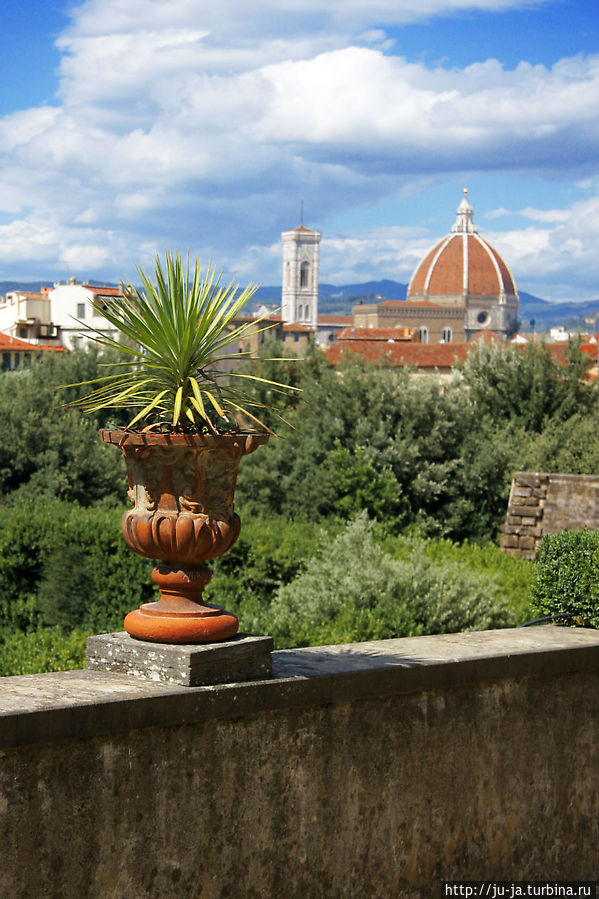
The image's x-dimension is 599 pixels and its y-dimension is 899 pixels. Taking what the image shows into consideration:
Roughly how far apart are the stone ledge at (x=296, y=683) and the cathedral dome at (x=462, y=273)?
16265 cm

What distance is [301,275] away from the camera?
190375 mm

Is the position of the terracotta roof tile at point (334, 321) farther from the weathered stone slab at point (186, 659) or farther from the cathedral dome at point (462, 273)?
the weathered stone slab at point (186, 659)

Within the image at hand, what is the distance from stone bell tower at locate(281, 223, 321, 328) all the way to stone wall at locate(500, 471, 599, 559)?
17516cm

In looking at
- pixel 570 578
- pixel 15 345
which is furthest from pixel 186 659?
pixel 15 345

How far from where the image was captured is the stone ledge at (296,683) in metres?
3.32

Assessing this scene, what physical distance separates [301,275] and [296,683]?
189377 mm

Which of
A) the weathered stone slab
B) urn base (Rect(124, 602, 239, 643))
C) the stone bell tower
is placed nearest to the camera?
the weathered stone slab

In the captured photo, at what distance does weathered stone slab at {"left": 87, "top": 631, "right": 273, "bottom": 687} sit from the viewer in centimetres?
369

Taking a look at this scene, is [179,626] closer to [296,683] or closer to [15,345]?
[296,683]

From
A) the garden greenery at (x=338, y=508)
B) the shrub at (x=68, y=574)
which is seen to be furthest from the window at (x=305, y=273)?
the shrub at (x=68, y=574)

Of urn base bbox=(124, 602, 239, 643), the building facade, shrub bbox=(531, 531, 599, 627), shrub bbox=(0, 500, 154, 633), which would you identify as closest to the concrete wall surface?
urn base bbox=(124, 602, 239, 643)

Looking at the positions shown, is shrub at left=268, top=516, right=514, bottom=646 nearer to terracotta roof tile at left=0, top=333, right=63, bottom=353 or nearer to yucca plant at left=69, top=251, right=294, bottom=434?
yucca plant at left=69, top=251, right=294, bottom=434

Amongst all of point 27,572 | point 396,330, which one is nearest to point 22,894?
point 27,572

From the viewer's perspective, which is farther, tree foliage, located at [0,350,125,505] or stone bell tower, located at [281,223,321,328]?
stone bell tower, located at [281,223,321,328]
